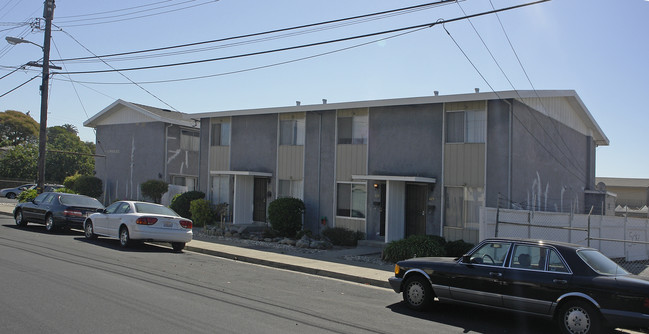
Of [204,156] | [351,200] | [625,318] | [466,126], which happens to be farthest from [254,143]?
[625,318]

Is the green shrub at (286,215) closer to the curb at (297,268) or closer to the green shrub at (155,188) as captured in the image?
the curb at (297,268)

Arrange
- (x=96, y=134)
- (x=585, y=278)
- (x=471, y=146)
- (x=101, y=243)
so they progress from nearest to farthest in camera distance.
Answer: (x=585, y=278) < (x=101, y=243) < (x=471, y=146) < (x=96, y=134)

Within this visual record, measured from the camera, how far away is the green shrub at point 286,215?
20.0 metres

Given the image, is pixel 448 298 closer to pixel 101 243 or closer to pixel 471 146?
pixel 471 146

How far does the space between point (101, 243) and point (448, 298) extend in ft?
37.7

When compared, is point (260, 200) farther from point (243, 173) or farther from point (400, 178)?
point (400, 178)

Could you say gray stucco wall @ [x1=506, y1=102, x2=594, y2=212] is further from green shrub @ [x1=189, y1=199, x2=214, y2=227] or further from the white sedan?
green shrub @ [x1=189, y1=199, x2=214, y2=227]

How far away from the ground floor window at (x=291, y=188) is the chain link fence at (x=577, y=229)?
9.13m

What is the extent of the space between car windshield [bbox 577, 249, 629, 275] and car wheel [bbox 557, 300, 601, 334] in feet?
1.90

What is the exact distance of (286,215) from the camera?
1995 centimetres

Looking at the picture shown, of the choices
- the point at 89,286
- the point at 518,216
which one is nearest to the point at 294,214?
the point at 518,216

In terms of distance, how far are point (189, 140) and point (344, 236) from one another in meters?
15.5

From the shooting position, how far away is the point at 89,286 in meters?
8.96

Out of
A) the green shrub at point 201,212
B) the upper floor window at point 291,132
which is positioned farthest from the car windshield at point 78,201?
the upper floor window at point 291,132
